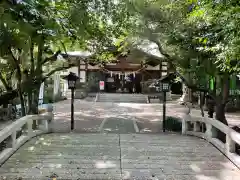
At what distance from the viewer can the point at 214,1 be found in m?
3.71

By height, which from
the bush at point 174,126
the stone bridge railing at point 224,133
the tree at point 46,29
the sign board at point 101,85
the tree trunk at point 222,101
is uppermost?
the tree at point 46,29

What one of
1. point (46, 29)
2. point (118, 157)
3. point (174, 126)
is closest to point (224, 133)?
point (118, 157)

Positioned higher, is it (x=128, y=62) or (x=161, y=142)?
(x=128, y=62)

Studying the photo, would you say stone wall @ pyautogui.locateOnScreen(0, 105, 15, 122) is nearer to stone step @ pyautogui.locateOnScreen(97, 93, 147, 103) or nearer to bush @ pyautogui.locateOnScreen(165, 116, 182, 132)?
bush @ pyautogui.locateOnScreen(165, 116, 182, 132)

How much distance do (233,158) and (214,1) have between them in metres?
2.99

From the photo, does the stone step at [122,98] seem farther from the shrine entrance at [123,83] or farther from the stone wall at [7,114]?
the stone wall at [7,114]

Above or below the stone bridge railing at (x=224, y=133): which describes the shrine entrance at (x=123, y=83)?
above

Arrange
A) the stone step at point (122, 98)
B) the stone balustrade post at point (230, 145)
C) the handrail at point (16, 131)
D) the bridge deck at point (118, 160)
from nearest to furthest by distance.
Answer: the bridge deck at point (118, 160) < the handrail at point (16, 131) < the stone balustrade post at point (230, 145) < the stone step at point (122, 98)

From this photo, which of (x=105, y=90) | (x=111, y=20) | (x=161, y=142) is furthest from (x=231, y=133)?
(x=105, y=90)

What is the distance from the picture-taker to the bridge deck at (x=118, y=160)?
4.45m

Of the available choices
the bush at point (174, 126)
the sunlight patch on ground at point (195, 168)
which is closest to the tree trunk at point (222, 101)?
the bush at point (174, 126)

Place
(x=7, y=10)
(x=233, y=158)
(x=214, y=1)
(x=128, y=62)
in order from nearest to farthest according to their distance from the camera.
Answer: (x=7, y=10)
(x=214, y=1)
(x=233, y=158)
(x=128, y=62)

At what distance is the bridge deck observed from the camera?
14.6 ft

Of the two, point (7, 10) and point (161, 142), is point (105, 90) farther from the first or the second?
point (7, 10)
